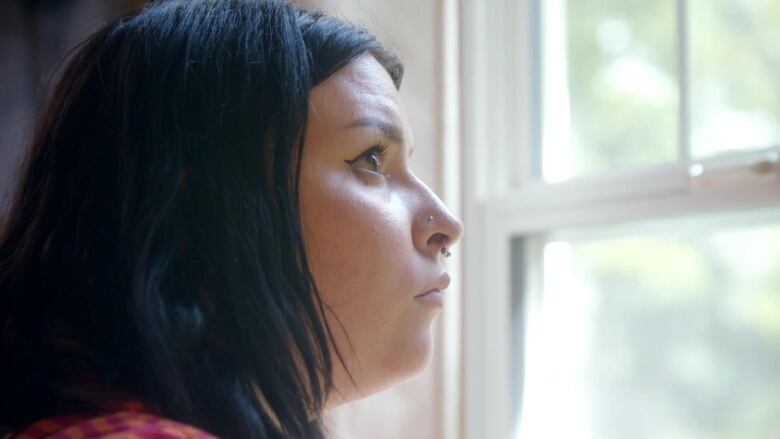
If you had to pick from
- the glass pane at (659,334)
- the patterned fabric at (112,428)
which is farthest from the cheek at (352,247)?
the glass pane at (659,334)

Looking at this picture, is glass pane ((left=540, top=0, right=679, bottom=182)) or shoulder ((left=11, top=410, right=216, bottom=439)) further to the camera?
glass pane ((left=540, top=0, right=679, bottom=182))

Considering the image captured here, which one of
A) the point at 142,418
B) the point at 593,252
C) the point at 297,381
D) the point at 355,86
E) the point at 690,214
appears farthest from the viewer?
the point at 593,252

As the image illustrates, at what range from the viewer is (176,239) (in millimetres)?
702

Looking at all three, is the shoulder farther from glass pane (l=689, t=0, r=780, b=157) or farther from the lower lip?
glass pane (l=689, t=0, r=780, b=157)

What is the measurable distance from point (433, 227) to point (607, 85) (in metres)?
0.56

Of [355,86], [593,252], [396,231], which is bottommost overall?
[593,252]

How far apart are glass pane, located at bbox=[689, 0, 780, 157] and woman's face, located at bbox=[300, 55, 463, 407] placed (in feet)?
1.46

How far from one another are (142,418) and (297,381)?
0.49 ft

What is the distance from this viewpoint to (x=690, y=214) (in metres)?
1.11

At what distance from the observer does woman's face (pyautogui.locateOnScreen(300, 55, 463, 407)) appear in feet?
2.55

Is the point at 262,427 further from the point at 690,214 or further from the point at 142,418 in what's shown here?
the point at 690,214

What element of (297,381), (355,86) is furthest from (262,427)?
(355,86)

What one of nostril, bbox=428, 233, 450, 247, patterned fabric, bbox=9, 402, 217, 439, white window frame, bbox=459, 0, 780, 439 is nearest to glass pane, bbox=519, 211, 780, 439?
white window frame, bbox=459, 0, 780, 439

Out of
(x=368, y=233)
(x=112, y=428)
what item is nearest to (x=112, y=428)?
(x=112, y=428)
